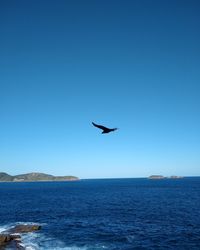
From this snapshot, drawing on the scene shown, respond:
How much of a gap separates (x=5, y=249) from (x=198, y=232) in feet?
112

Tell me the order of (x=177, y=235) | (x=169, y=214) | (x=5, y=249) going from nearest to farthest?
1. (x=5, y=249)
2. (x=177, y=235)
3. (x=169, y=214)

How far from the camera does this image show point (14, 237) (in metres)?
54.9

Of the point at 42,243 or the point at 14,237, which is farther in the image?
the point at 14,237

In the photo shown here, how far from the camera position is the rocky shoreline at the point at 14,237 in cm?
4937

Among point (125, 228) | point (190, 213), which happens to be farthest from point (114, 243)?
point (190, 213)

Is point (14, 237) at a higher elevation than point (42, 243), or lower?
higher

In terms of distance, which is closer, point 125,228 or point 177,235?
point 177,235

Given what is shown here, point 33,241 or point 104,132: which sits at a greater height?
point 104,132

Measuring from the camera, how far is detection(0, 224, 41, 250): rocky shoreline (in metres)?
49.4

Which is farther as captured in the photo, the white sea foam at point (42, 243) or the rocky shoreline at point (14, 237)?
the rocky shoreline at point (14, 237)

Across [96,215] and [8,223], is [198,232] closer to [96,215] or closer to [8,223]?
[96,215]

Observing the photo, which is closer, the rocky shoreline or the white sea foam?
the white sea foam

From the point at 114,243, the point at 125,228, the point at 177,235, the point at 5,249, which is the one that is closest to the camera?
the point at 5,249

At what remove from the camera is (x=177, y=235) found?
180ft
